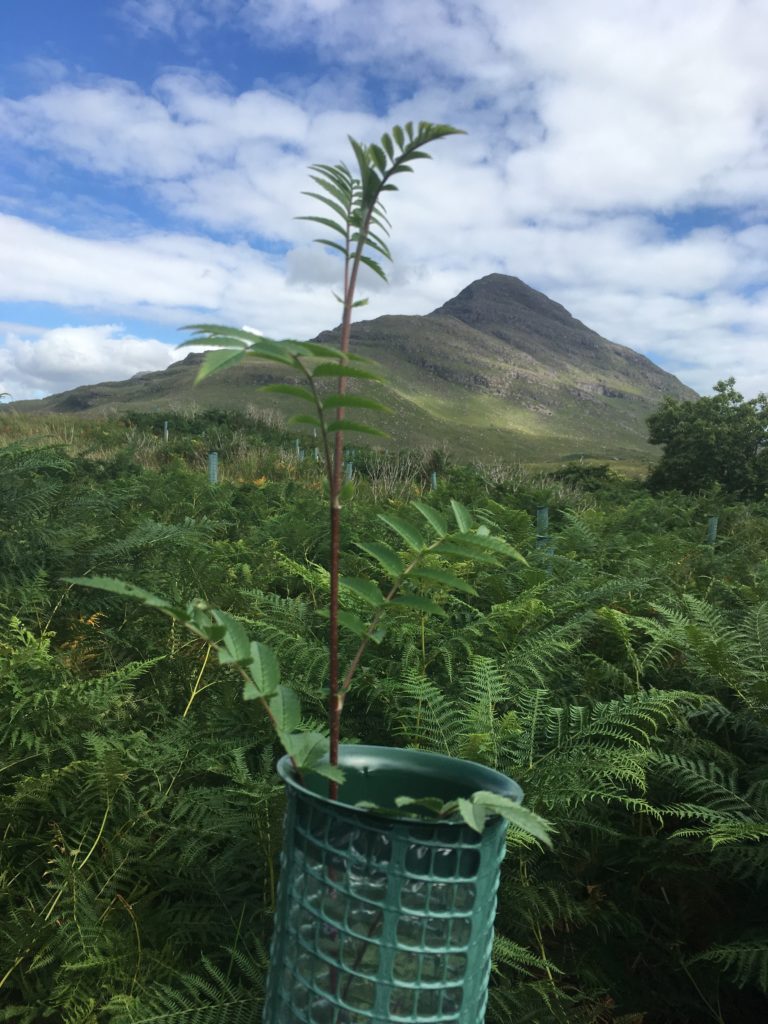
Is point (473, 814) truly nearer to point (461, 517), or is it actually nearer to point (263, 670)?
point (263, 670)

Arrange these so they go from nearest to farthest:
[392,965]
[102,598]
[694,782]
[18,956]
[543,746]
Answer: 1. [392,965]
2. [18,956]
3. [694,782]
4. [543,746]
5. [102,598]

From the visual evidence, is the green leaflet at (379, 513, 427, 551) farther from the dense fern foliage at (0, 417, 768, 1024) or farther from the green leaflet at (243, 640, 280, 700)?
the dense fern foliage at (0, 417, 768, 1024)

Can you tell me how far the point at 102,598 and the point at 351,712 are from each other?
1.22m

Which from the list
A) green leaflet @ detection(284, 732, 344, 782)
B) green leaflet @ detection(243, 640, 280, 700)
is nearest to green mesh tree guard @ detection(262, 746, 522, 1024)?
green leaflet @ detection(284, 732, 344, 782)

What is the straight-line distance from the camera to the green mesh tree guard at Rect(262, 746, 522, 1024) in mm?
1013

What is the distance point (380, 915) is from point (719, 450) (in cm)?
2289

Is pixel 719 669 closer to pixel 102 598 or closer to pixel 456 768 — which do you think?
pixel 456 768

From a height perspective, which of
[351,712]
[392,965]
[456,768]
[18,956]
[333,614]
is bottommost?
[18,956]

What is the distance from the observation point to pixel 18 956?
5.94ft

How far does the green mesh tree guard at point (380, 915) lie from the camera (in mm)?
1013

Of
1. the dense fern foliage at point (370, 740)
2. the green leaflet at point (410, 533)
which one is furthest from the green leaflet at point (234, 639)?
the dense fern foliage at point (370, 740)

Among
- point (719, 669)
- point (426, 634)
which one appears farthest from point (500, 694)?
point (719, 669)

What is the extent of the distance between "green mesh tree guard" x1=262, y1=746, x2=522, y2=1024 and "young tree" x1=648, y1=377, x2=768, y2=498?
70.3 ft

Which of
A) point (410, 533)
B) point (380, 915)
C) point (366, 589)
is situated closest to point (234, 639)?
point (366, 589)
